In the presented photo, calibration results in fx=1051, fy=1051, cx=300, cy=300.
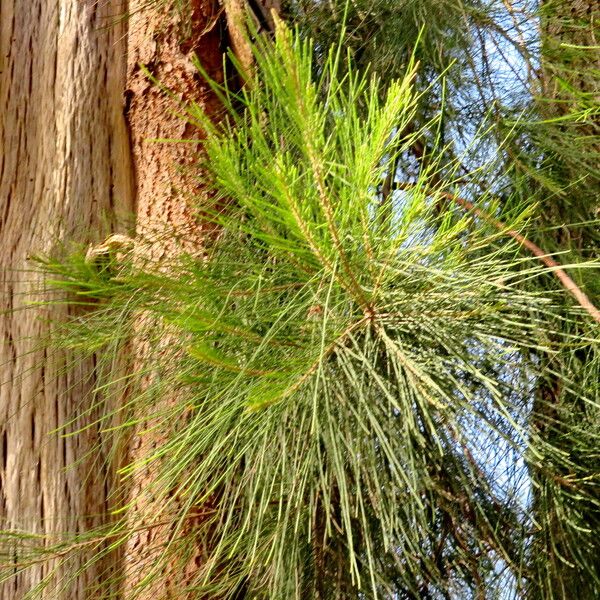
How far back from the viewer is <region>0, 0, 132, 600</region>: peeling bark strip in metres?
1.53

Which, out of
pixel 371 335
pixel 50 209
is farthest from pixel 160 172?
pixel 371 335

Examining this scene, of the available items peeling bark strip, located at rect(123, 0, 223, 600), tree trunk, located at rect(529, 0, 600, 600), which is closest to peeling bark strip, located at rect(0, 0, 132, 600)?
peeling bark strip, located at rect(123, 0, 223, 600)

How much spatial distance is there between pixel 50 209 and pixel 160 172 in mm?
180

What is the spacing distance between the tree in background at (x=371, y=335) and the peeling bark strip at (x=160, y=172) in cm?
1

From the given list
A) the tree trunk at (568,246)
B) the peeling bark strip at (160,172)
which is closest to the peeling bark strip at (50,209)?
the peeling bark strip at (160,172)

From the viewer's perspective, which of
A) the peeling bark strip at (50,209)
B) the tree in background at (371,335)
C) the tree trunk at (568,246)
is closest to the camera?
the tree in background at (371,335)

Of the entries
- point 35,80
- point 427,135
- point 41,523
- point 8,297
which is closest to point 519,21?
point 427,135

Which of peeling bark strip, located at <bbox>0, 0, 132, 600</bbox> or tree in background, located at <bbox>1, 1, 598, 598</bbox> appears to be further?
peeling bark strip, located at <bbox>0, 0, 132, 600</bbox>

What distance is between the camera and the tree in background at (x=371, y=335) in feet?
3.43

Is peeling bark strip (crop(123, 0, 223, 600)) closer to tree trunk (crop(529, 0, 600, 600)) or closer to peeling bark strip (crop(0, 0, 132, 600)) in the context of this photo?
peeling bark strip (crop(0, 0, 132, 600))

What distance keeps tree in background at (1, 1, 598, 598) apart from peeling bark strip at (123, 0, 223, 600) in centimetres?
1

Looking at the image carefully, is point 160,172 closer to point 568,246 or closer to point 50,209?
point 50,209

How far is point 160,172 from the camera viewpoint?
5.30ft

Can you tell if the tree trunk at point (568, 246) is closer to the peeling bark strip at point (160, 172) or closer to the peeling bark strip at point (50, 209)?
the peeling bark strip at point (160, 172)
